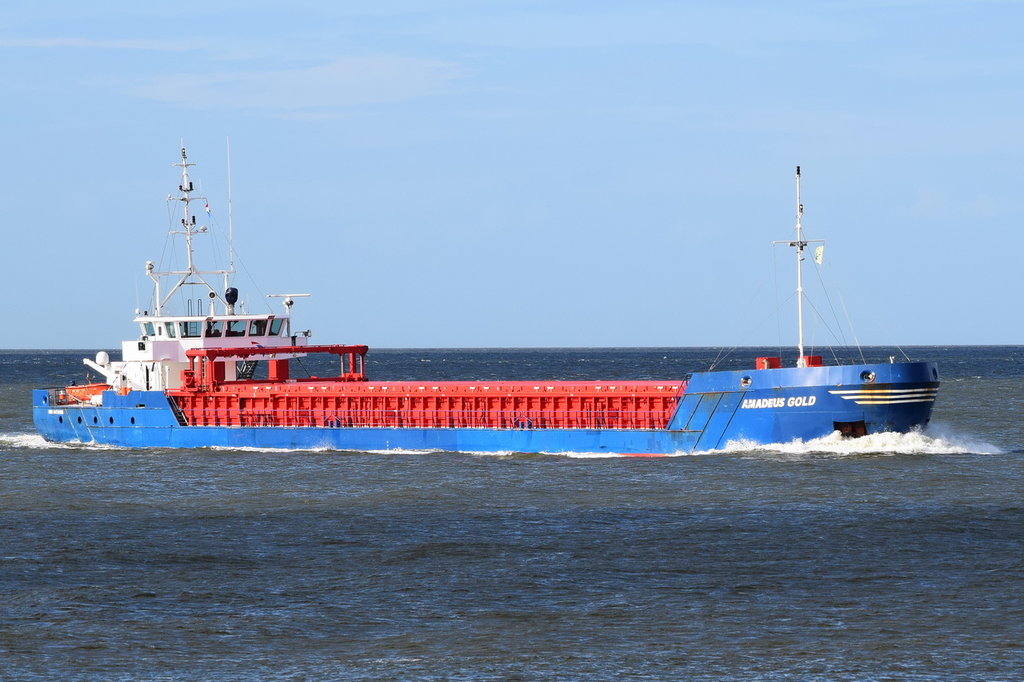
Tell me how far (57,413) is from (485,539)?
32583 millimetres

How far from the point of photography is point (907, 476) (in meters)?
38.5

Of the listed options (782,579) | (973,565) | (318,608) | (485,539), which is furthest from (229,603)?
(973,565)

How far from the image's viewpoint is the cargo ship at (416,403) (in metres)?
41.1

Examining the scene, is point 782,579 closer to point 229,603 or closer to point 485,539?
point 485,539

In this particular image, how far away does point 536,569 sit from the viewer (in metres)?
26.4

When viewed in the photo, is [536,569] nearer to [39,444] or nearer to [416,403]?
[416,403]

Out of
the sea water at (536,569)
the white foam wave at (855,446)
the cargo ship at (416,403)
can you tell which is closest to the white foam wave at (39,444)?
the cargo ship at (416,403)

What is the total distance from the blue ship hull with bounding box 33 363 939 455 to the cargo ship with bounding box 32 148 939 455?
0.14ft

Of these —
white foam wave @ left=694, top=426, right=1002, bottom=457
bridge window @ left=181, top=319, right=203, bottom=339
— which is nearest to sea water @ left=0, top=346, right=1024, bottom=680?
white foam wave @ left=694, top=426, right=1002, bottom=457

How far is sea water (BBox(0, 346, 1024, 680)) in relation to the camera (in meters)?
20.1

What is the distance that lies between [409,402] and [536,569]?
2432 cm

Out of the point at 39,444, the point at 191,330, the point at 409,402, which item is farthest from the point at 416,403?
the point at 39,444

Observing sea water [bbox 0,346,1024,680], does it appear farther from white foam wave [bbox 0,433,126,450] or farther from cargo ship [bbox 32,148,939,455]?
white foam wave [bbox 0,433,126,450]

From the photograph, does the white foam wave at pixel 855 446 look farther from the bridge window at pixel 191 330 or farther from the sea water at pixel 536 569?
the bridge window at pixel 191 330
